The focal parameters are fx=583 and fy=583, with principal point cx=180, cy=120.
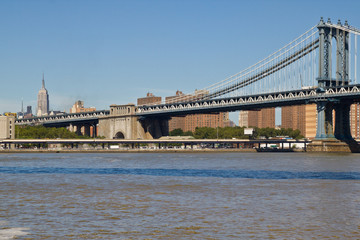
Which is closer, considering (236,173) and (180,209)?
(180,209)

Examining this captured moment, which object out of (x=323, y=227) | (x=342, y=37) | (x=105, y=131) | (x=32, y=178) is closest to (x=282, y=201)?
(x=323, y=227)

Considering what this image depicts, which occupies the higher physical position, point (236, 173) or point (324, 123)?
point (324, 123)

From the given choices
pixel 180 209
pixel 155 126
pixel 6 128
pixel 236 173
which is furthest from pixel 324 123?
pixel 6 128

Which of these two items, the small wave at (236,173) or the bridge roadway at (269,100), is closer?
the small wave at (236,173)

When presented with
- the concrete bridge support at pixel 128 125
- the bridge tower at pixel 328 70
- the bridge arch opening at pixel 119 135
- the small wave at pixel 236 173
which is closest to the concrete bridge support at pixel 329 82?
the bridge tower at pixel 328 70

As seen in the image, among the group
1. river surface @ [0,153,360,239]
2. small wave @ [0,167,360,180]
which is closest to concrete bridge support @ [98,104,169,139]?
small wave @ [0,167,360,180]

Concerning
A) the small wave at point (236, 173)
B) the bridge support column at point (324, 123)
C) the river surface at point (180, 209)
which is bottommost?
the small wave at point (236, 173)

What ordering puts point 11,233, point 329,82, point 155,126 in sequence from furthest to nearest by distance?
point 155,126 < point 329,82 < point 11,233

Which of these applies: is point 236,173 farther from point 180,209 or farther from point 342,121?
point 342,121

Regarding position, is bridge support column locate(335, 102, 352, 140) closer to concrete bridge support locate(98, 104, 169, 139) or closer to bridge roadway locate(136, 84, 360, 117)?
bridge roadway locate(136, 84, 360, 117)

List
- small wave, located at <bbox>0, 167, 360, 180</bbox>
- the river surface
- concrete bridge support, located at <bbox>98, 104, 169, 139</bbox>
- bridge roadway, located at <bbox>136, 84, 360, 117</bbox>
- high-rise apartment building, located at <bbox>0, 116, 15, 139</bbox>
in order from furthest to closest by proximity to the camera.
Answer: high-rise apartment building, located at <bbox>0, 116, 15, 139</bbox> → concrete bridge support, located at <bbox>98, 104, 169, 139</bbox> → bridge roadway, located at <bbox>136, 84, 360, 117</bbox> → small wave, located at <bbox>0, 167, 360, 180</bbox> → the river surface

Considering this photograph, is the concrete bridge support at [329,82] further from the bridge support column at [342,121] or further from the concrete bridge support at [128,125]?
the concrete bridge support at [128,125]

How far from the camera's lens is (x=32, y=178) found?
152 ft

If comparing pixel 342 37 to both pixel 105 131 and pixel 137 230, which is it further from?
pixel 137 230
